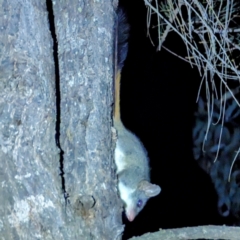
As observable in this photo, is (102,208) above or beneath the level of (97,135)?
beneath

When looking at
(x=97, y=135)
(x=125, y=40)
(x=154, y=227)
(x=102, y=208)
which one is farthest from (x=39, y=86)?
(x=154, y=227)

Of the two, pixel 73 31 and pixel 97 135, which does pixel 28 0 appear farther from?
pixel 97 135

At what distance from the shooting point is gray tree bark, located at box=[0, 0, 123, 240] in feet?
4.54

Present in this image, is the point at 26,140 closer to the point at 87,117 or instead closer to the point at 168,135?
the point at 87,117

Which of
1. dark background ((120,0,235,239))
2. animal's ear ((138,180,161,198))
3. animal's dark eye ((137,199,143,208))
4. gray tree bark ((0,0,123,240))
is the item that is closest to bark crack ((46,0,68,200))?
gray tree bark ((0,0,123,240))

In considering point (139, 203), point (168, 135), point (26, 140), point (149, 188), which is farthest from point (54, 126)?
point (168, 135)

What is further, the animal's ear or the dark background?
the dark background

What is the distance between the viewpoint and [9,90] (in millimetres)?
1398

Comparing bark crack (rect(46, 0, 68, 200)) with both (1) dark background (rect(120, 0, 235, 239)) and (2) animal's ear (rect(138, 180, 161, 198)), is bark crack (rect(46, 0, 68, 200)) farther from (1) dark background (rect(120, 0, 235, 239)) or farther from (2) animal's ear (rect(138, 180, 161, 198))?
(1) dark background (rect(120, 0, 235, 239))

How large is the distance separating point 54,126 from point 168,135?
3.64m

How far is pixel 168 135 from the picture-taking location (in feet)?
16.5

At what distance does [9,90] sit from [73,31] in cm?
26

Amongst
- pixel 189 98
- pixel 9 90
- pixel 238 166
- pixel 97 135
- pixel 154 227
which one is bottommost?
pixel 154 227

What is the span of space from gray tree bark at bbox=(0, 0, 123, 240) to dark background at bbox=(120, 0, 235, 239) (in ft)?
9.57
